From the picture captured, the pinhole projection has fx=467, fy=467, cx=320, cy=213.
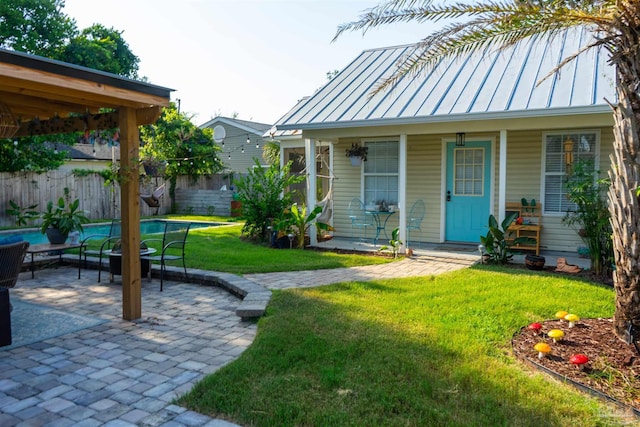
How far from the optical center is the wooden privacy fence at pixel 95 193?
50.1ft

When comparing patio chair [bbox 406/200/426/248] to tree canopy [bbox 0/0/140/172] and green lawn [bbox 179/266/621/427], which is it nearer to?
green lawn [bbox 179/266/621/427]

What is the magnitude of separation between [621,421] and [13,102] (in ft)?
22.6

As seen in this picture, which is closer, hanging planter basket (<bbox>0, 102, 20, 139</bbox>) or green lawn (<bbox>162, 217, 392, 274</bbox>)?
hanging planter basket (<bbox>0, 102, 20, 139</bbox>)

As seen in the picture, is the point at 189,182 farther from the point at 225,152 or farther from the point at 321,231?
the point at 321,231

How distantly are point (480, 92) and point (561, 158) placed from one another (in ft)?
6.79

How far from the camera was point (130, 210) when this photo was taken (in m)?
5.20

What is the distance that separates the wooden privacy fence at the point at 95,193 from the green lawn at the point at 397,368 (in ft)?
32.8

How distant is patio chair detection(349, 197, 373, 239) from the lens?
35.5 ft

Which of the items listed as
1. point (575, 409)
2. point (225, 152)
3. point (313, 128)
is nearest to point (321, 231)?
point (313, 128)

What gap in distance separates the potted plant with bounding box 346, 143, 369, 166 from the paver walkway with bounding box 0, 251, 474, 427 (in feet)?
14.6

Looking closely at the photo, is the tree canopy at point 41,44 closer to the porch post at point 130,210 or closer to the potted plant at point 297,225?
the potted plant at point 297,225

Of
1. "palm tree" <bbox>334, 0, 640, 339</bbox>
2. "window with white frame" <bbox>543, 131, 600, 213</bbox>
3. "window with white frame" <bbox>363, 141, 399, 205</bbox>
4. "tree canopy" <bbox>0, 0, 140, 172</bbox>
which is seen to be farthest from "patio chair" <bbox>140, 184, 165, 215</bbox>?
"palm tree" <bbox>334, 0, 640, 339</bbox>

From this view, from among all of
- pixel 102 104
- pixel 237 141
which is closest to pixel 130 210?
pixel 102 104

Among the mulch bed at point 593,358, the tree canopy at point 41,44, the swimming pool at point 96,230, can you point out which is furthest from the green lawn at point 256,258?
the tree canopy at point 41,44
